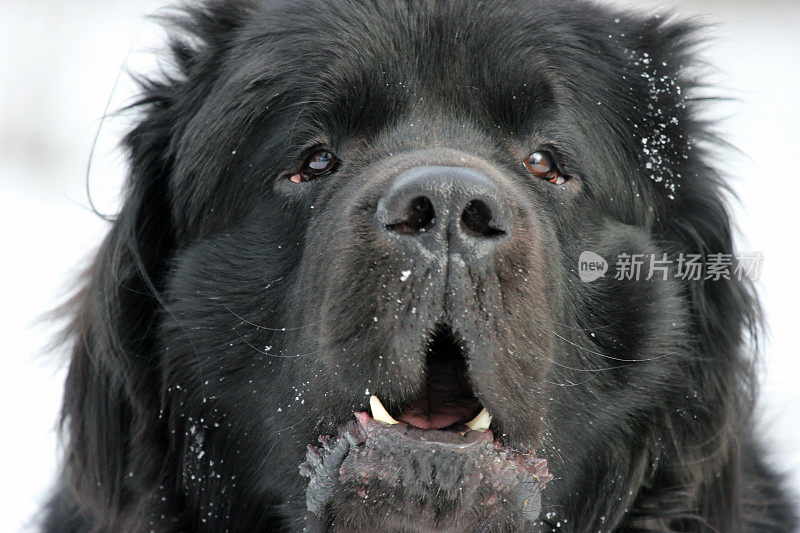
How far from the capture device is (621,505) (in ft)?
9.96

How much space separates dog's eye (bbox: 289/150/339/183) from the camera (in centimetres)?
283

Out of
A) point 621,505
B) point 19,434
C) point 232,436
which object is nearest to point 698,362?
point 621,505

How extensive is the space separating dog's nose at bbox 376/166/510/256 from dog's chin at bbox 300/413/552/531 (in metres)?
0.49

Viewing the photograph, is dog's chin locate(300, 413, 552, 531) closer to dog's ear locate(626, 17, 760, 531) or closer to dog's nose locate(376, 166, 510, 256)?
dog's nose locate(376, 166, 510, 256)

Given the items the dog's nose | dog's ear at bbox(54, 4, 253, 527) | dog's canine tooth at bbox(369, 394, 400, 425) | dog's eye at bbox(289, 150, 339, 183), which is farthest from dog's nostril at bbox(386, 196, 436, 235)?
dog's ear at bbox(54, 4, 253, 527)

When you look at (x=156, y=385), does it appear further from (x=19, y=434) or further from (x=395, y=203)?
(x=19, y=434)

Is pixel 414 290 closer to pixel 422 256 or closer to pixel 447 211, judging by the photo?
pixel 422 256

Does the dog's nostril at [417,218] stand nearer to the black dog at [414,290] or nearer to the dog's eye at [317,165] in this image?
the black dog at [414,290]

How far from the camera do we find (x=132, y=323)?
10.1 feet

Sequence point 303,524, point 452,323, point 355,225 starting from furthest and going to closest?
point 303,524, point 355,225, point 452,323

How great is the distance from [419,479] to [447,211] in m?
0.68

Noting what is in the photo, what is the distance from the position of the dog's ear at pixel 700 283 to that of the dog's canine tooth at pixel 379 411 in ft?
3.96

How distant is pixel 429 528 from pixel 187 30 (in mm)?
2073

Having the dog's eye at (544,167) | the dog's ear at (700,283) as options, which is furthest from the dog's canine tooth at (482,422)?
the dog's ear at (700,283)
